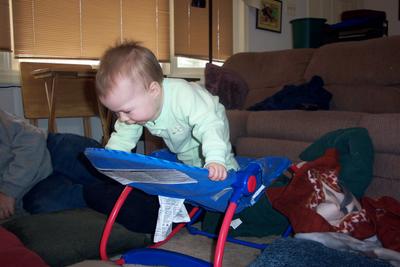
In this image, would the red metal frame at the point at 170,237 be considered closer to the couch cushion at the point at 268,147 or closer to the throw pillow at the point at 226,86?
the couch cushion at the point at 268,147

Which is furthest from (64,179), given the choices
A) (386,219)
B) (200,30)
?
(200,30)

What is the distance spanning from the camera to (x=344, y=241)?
118 cm

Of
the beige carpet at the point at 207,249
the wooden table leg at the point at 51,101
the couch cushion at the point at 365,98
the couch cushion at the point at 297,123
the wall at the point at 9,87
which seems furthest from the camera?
the wall at the point at 9,87

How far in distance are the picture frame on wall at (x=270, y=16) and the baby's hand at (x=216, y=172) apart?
3.60 metres

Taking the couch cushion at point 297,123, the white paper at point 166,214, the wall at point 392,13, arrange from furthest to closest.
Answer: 1. the wall at point 392,13
2. the couch cushion at point 297,123
3. the white paper at point 166,214

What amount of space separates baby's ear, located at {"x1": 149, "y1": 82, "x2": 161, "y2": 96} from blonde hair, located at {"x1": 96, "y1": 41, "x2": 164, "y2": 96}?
0.01 m

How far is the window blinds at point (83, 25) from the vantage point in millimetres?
2857

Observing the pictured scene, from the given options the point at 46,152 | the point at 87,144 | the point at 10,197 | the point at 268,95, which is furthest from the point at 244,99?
the point at 10,197

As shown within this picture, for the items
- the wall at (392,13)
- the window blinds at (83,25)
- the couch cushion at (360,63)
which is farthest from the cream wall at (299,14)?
the couch cushion at (360,63)

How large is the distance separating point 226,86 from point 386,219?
155 cm

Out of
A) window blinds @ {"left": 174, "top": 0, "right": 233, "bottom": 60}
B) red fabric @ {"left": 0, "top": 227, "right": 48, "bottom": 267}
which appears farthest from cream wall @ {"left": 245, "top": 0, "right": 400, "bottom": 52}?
red fabric @ {"left": 0, "top": 227, "right": 48, "bottom": 267}

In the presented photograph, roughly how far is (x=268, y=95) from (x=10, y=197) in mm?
1688

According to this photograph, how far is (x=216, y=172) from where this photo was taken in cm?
90

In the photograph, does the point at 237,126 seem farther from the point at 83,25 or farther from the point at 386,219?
the point at 83,25
